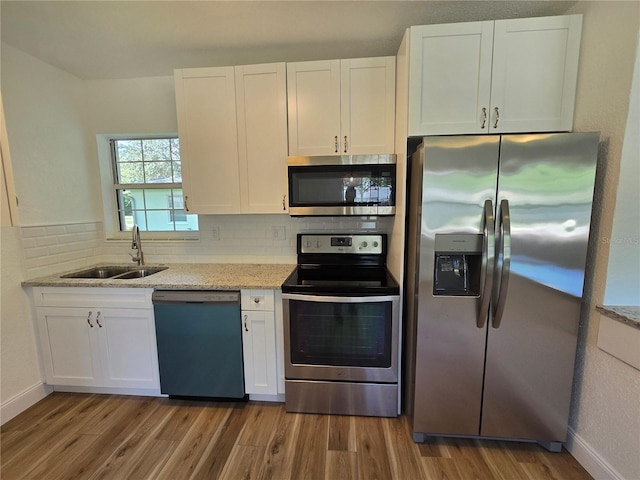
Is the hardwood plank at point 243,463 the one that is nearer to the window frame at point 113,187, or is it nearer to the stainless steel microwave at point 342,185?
the stainless steel microwave at point 342,185

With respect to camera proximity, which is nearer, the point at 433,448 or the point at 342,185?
the point at 433,448

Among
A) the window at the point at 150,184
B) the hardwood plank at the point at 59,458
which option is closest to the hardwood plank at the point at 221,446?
the hardwood plank at the point at 59,458

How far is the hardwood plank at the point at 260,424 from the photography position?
1.74 m

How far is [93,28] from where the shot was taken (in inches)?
71.1

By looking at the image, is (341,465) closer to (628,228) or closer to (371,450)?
(371,450)

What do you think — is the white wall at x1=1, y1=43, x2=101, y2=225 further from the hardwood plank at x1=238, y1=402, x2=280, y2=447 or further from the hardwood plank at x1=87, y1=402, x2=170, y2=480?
the hardwood plank at x1=238, y1=402, x2=280, y2=447

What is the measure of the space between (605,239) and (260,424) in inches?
90.1

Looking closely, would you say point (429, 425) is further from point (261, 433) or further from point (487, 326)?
point (261, 433)

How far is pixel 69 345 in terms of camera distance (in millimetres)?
2090

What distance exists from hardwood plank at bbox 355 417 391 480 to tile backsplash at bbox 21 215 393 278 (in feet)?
4.47

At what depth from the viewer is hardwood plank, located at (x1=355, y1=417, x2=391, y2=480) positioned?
1524 mm

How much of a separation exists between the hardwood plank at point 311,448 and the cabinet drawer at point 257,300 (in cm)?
80

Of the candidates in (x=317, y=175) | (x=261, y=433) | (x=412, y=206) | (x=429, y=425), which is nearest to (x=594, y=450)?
(x=429, y=425)

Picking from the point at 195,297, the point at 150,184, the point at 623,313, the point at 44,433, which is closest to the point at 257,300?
the point at 195,297
